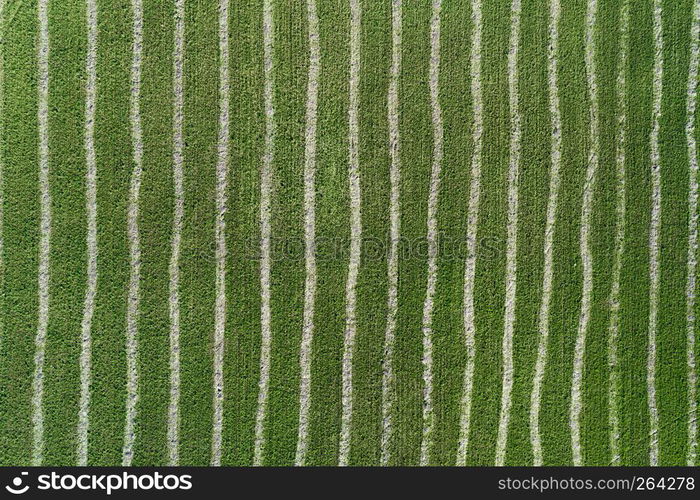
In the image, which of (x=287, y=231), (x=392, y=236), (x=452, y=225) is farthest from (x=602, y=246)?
(x=287, y=231)

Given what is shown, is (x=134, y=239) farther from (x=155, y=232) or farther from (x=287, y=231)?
(x=287, y=231)

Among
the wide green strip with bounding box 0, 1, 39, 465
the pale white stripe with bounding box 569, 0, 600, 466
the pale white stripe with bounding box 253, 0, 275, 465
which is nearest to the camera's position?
the wide green strip with bounding box 0, 1, 39, 465

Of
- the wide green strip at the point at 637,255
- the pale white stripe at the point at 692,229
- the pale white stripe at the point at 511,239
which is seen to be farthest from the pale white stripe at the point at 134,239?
the pale white stripe at the point at 692,229

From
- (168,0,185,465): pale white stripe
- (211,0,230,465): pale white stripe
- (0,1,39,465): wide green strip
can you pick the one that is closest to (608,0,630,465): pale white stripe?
(211,0,230,465): pale white stripe

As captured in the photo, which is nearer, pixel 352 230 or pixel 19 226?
pixel 19 226

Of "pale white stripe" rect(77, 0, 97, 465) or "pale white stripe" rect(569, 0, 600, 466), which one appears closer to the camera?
"pale white stripe" rect(77, 0, 97, 465)

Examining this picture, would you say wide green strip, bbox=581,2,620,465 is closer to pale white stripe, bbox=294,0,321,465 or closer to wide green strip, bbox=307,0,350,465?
wide green strip, bbox=307,0,350,465

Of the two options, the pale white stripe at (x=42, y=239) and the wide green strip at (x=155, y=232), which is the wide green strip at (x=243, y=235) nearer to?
the wide green strip at (x=155, y=232)
